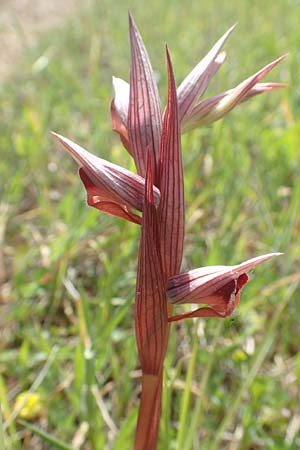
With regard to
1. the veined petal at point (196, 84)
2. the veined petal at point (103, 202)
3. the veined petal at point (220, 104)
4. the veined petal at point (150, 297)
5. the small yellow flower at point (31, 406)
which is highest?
the veined petal at point (196, 84)

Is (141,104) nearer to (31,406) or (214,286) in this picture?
(214,286)

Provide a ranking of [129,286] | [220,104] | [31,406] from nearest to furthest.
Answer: [220,104], [31,406], [129,286]

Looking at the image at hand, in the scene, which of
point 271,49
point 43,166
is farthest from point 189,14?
point 43,166

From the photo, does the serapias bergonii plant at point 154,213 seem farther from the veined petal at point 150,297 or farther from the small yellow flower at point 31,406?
the small yellow flower at point 31,406

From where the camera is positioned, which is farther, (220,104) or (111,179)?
(220,104)

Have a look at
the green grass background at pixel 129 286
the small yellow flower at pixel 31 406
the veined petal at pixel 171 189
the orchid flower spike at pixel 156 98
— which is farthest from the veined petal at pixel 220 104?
the small yellow flower at pixel 31 406

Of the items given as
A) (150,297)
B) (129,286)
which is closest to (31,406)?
(129,286)
